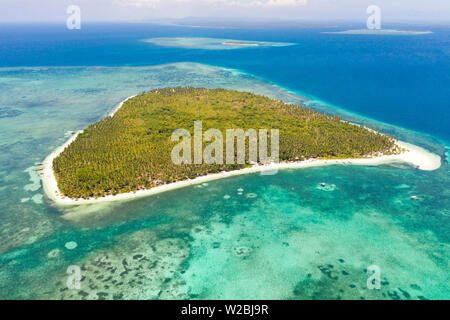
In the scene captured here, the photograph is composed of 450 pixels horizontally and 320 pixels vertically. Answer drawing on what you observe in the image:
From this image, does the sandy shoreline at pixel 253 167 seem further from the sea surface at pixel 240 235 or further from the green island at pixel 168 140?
the sea surface at pixel 240 235

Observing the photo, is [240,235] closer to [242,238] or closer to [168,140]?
[242,238]

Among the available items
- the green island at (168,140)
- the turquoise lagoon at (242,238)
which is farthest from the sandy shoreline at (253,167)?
the turquoise lagoon at (242,238)

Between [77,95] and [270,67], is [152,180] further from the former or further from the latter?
[270,67]

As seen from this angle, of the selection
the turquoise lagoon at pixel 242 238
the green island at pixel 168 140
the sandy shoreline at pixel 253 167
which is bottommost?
the turquoise lagoon at pixel 242 238

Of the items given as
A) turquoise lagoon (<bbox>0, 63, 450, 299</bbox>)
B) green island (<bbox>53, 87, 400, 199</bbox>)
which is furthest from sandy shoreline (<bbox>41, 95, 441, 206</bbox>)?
turquoise lagoon (<bbox>0, 63, 450, 299</bbox>)

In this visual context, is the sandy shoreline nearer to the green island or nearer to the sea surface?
the green island

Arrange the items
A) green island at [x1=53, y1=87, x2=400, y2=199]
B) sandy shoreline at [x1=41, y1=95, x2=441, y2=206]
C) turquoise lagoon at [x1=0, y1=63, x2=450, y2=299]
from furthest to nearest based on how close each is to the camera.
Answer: green island at [x1=53, y1=87, x2=400, y2=199], sandy shoreline at [x1=41, y1=95, x2=441, y2=206], turquoise lagoon at [x1=0, y1=63, x2=450, y2=299]

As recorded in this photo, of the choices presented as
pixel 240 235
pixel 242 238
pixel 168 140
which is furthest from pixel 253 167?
pixel 168 140
